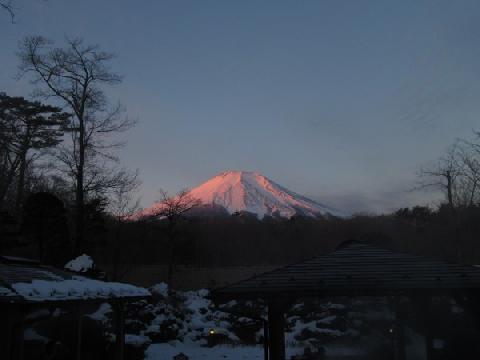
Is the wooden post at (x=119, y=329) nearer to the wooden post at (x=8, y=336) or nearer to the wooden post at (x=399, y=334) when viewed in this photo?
the wooden post at (x=8, y=336)

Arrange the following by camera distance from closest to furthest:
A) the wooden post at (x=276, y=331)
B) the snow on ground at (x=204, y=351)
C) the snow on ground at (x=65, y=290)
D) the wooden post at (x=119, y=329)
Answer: the snow on ground at (x=65, y=290), the wooden post at (x=276, y=331), the wooden post at (x=119, y=329), the snow on ground at (x=204, y=351)

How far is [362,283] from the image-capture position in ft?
30.3

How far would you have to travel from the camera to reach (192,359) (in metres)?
16.3

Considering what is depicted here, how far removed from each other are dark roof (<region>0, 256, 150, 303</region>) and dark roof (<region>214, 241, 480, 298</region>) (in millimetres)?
2634

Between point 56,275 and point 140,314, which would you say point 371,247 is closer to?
point 56,275

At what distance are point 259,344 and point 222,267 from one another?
1256cm

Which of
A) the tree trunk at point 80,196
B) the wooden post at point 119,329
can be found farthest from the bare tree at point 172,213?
the wooden post at point 119,329

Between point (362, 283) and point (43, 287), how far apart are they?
5.57 m

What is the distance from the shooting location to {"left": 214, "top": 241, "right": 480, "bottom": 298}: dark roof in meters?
9.02

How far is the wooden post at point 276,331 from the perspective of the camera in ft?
31.3

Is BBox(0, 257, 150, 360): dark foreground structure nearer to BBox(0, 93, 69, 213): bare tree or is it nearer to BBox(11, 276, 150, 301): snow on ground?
BBox(11, 276, 150, 301): snow on ground

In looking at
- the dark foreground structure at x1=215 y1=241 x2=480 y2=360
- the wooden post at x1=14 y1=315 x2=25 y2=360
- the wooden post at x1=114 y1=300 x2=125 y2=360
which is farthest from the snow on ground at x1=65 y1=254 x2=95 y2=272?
the dark foreground structure at x1=215 y1=241 x2=480 y2=360

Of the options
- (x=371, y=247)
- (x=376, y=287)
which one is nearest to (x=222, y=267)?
(x=371, y=247)

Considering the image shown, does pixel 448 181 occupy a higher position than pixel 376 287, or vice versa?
pixel 448 181
